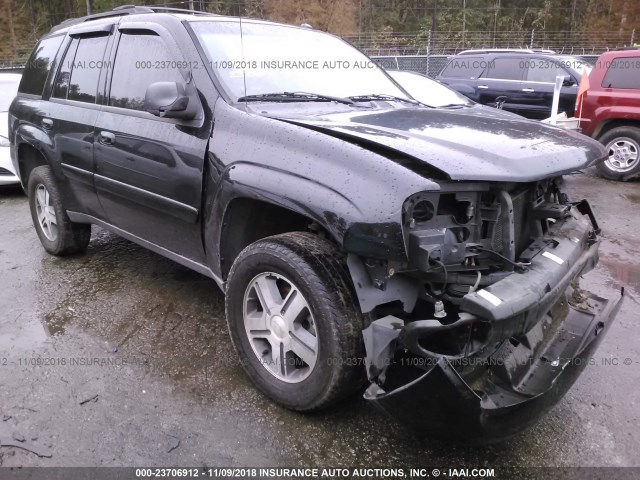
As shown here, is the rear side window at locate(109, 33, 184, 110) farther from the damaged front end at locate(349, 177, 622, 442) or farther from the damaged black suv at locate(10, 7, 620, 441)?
the damaged front end at locate(349, 177, 622, 442)

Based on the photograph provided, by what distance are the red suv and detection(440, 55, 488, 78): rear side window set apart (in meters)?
3.59

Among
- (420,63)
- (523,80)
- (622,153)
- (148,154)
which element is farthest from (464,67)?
(148,154)

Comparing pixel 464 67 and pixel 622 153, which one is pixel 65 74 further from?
pixel 464 67

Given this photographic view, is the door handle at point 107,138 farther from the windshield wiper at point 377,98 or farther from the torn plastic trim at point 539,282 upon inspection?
the torn plastic trim at point 539,282

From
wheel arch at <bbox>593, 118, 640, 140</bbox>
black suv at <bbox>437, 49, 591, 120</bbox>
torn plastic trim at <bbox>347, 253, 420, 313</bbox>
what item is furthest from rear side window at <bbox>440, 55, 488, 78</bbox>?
torn plastic trim at <bbox>347, 253, 420, 313</bbox>

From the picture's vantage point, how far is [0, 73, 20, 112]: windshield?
8000 mm

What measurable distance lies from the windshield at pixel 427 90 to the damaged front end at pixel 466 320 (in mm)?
4246

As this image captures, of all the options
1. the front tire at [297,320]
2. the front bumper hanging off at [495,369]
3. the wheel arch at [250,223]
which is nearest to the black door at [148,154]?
the wheel arch at [250,223]

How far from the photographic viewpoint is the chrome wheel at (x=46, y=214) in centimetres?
461

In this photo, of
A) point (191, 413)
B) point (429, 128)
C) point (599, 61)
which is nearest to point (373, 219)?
point (429, 128)

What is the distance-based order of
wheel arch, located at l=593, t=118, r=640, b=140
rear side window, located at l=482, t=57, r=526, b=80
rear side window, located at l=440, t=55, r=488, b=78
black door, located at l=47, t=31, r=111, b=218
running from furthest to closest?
rear side window, located at l=440, t=55, r=488, b=78
rear side window, located at l=482, t=57, r=526, b=80
wheel arch, located at l=593, t=118, r=640, b=140
black door, located at l=47, t=31, r=111, b=218

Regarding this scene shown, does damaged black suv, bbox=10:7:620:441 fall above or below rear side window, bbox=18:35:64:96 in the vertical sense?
below

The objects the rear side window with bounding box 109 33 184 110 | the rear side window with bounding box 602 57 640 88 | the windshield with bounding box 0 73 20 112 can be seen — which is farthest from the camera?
the windshield with bounding box 0 73 20 112

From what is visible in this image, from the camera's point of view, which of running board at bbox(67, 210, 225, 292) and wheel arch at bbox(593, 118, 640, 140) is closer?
running board at bbox(67, 210, 225, 292)
